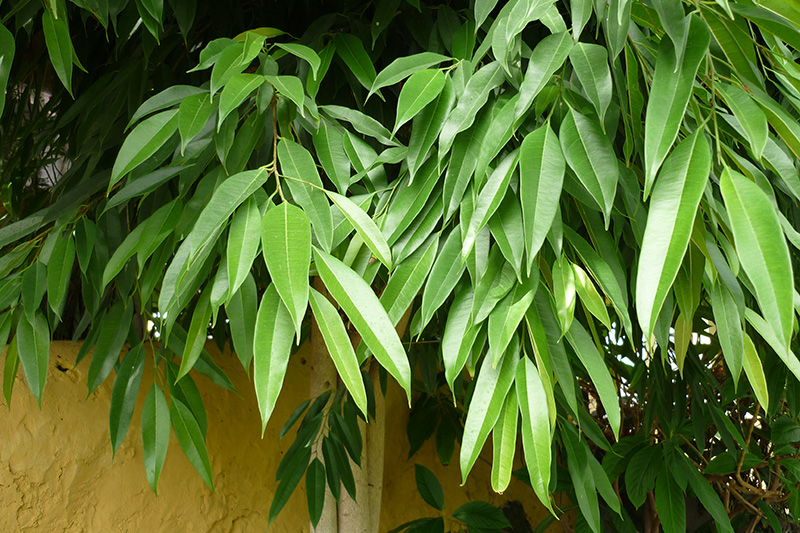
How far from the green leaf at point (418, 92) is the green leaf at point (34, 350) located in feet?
1.50

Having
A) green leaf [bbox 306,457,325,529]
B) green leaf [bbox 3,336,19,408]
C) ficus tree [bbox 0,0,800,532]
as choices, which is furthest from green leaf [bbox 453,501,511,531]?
green leaf [bbox 3,336,19,408]

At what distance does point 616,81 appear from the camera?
50cm

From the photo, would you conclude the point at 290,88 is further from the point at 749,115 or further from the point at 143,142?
the point at 749,115

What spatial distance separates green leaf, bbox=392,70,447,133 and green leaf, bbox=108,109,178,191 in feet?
0.65

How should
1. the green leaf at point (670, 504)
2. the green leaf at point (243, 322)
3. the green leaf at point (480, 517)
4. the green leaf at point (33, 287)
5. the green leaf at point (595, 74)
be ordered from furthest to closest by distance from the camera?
the green leaf at point (480, 517), the green leaf at point (670, 504), the green leaf at point (33, 287), the green leaf at point (243, 322), the green leaf at point (595, 74)

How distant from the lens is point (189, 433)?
0.73m

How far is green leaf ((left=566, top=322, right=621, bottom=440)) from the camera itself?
19.4 inches

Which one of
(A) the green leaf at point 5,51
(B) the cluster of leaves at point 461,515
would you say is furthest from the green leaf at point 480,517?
(A) the green leaf at point 5,51

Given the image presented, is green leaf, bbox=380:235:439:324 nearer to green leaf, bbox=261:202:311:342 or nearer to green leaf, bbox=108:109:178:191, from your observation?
green leaf, bbox=261:202:311:342

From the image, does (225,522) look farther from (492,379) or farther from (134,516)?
(492,379)

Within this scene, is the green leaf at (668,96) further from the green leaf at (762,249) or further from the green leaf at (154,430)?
the green leaf at (154,430)

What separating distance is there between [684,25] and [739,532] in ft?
5.75

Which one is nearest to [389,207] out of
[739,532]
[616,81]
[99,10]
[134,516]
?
[616,81]

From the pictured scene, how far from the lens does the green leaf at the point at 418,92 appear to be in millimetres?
529
